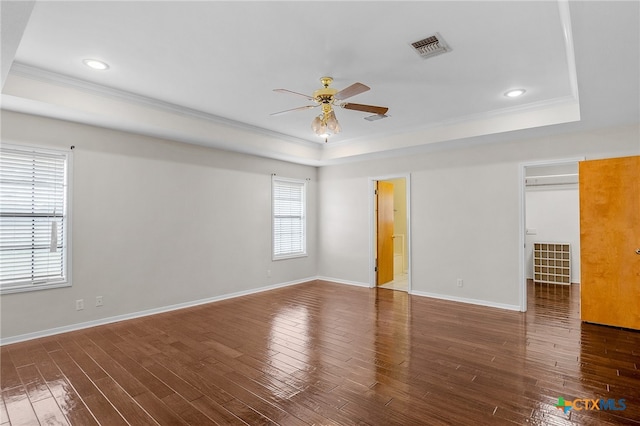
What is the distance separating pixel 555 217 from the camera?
7.05m

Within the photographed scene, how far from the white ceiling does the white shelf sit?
142 inches

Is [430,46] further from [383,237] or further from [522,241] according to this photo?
[383,237]

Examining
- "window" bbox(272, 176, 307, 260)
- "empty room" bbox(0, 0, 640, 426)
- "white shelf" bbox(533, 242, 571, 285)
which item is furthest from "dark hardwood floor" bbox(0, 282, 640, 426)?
"white shelf" bbox(533, 242, 571, 285)

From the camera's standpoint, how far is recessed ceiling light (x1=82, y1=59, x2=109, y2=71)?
3105 millimetres

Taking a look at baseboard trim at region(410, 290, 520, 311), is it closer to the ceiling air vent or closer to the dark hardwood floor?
the dark hardwood floor

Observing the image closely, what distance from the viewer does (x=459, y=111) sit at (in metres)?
4.52

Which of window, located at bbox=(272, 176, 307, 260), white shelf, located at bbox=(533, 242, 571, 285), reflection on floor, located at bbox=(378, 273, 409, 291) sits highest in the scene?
window, located at bbox=(272, 176, 307, 260)

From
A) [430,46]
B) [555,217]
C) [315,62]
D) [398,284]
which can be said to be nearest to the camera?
[430,46]

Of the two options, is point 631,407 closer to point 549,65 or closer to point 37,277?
point 549,65

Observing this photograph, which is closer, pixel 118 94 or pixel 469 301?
pixel 118 94

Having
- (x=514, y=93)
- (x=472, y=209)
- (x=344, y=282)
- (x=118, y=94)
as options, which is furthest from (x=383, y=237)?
(x=118, y=94)

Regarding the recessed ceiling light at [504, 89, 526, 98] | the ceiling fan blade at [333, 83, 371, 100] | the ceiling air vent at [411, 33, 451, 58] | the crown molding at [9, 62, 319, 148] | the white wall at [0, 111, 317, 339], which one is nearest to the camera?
the ceiling air vent at [411, 33, 451, 58]

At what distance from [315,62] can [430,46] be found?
1054 millimetres

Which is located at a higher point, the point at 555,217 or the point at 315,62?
the point at 315,62
